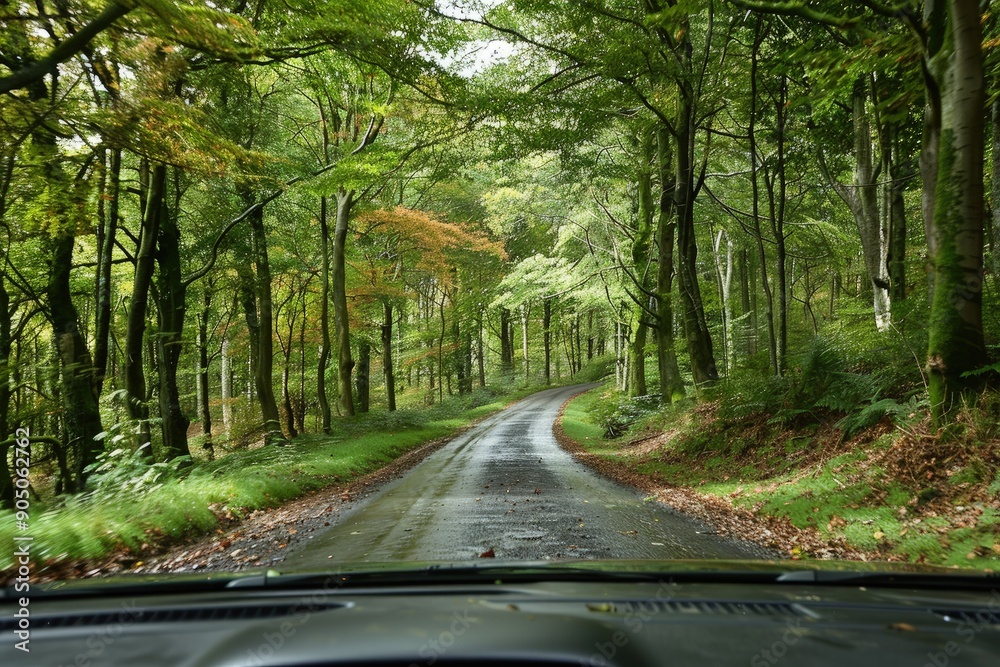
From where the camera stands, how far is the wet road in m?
5.27

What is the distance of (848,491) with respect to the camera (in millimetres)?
6176

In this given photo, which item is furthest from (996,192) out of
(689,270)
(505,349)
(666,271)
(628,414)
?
(505,349)

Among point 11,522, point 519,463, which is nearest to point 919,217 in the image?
point 519,463

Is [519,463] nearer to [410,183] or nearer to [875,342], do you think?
[875,342]

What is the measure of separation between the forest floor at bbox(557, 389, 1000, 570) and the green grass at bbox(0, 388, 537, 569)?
6.18m

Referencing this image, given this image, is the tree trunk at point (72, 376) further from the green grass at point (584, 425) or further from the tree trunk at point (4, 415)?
the green grass at point (584, 425)

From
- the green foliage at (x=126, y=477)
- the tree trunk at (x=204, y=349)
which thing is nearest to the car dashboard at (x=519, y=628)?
the green foliage at (x=126, y=477)

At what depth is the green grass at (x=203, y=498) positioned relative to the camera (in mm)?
5445

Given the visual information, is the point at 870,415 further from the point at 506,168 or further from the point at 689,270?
the point at 506,168

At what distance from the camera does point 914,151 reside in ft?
36.0

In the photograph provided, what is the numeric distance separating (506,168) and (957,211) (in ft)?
32.3

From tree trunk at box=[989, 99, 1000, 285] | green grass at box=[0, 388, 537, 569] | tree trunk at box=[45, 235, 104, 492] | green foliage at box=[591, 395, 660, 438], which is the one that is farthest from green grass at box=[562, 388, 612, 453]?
tree trunk at box=[45, 235, 104, 492]

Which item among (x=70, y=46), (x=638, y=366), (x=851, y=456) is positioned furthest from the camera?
(x=638, y=366)

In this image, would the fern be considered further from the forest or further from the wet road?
the wet road
